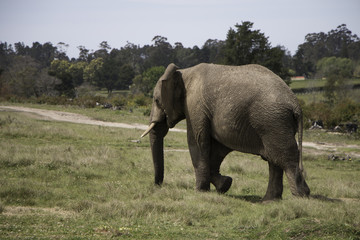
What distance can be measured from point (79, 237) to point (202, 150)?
14.4 ft

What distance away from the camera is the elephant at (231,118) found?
8.91m

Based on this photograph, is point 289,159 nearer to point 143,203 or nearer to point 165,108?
point 143,203

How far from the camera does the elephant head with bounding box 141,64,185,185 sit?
35.4ft

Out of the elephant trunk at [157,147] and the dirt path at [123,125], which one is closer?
the elephant trunk at [157,147]

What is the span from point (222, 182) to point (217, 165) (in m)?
0.46

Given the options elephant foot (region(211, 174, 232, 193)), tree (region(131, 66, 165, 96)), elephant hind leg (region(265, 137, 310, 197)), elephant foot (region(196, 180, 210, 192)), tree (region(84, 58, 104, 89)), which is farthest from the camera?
tree (region(84, 58, 104, 89))

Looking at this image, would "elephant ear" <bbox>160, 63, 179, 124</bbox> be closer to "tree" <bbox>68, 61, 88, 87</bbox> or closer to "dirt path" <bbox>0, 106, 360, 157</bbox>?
"dirt path" <bbox>0, 106, 360, 157</bbox>

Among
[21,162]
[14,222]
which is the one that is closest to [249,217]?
[14,222]

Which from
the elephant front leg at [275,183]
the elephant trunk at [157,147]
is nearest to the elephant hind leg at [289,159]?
the elephant front leg at [275,183]

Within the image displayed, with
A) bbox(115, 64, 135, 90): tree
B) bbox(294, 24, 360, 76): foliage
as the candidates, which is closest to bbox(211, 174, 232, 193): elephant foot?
bbox(115, 64, 135, 90): tree

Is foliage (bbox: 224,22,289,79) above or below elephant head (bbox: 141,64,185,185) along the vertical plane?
above

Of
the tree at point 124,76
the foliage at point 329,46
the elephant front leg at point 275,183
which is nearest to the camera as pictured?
the elephant front leg at point 275,183

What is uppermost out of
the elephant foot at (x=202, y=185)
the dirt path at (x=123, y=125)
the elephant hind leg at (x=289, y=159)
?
the elephant hind leg at (x=289, y=159)

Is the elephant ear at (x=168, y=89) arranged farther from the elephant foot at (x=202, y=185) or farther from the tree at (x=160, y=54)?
the tree at (x=160, y=54)
